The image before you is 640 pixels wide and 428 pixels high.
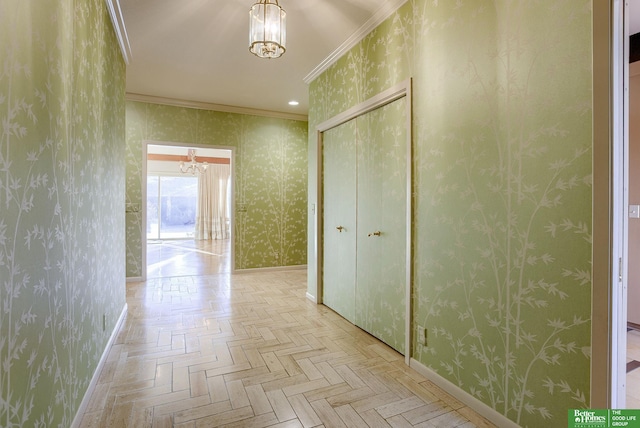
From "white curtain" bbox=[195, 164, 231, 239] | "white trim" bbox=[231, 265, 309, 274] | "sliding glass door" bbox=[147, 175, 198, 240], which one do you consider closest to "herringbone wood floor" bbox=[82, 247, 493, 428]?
"white trim" bbox=[231, 265, 309, 274]

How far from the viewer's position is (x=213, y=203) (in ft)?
34.4

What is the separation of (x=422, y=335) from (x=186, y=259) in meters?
5.67

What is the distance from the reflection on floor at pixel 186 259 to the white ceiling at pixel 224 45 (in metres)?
2.82

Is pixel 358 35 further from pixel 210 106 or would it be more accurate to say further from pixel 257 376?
pixel 210 106

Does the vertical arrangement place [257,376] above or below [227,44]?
below

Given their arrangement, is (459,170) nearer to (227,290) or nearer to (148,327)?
(148,327)

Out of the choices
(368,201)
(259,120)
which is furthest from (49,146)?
(259,120)

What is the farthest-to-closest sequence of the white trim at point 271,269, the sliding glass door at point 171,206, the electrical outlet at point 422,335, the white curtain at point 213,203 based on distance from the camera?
the white curtain at point 213,203, the sliding glass door at point 171,206, the white trim at point 271,269, the electrical outlet at point 422,335

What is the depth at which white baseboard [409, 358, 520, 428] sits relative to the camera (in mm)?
1650

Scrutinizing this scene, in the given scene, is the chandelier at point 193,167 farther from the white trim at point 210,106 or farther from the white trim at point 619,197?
the white trim at point 619,197

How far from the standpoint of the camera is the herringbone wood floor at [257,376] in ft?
5.71

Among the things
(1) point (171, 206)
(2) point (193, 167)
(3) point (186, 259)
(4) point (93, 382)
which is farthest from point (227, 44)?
(1) point (171, 206)

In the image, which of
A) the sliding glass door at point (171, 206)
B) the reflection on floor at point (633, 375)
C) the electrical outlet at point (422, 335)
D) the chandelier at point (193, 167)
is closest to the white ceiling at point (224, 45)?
the electrical outlet at point (422, 335)

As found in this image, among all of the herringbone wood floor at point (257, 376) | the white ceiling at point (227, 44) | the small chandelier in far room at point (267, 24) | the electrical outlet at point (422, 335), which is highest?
the white ceiling at point (227, 44)
